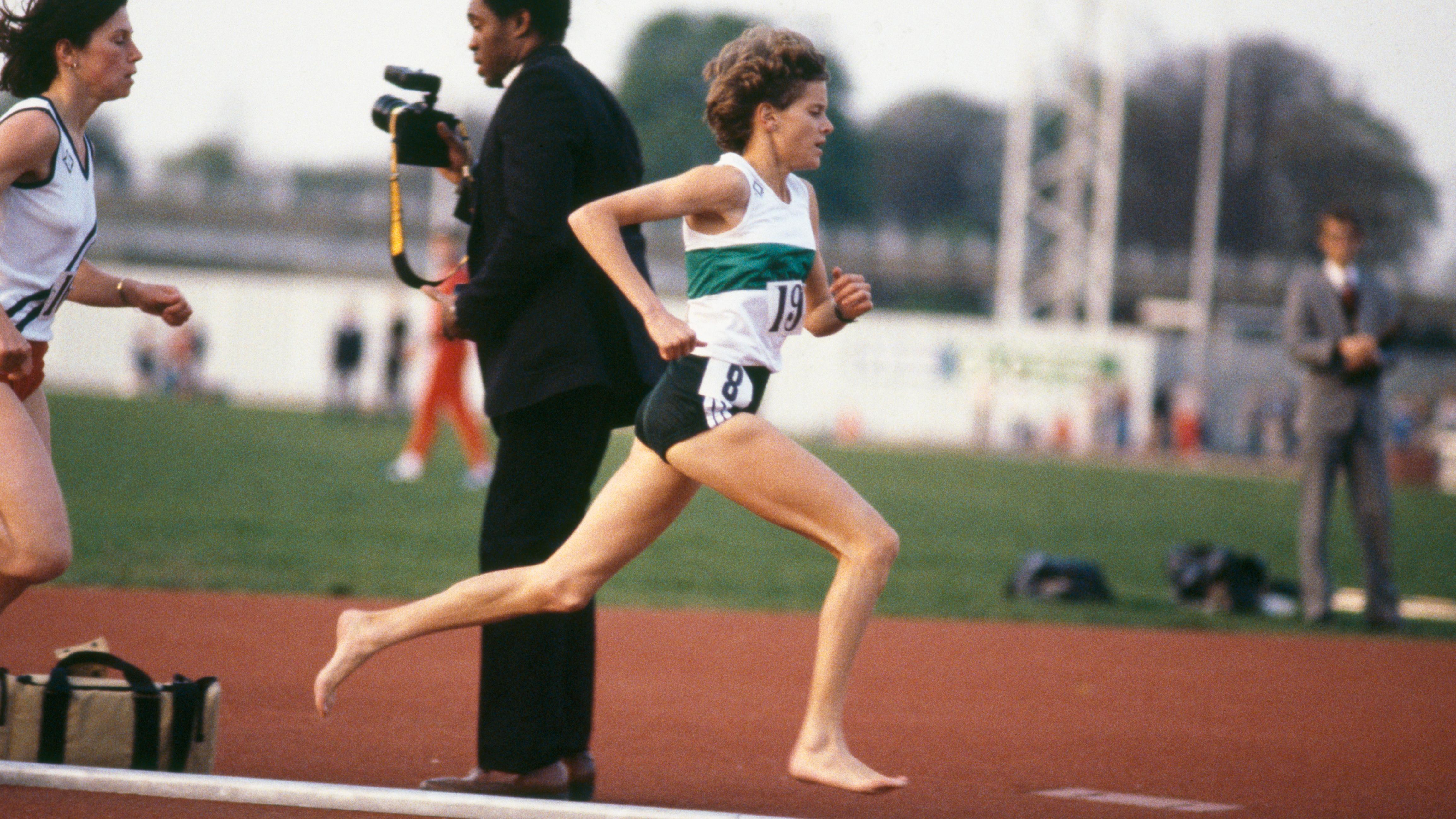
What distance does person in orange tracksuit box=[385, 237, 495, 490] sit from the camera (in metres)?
15.9

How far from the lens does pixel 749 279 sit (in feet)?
13.5

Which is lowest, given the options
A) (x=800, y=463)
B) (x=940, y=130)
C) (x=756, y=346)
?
(x=800, y=463)

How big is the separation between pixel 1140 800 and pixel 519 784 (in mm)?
1810

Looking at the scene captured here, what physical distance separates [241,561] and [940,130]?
8449cm

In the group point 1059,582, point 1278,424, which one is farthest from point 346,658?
point 1278,424

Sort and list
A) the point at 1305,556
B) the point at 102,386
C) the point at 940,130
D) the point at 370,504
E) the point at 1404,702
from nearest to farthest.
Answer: the point at 1404,702
the point at 1305,556
the point at 370,504
the point at 102,386
the point at 940,130

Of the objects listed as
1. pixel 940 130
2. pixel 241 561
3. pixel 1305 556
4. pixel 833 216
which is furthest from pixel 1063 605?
pixel 940 130

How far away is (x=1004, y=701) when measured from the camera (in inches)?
266

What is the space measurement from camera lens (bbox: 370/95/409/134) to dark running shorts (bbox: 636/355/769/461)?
1273mm

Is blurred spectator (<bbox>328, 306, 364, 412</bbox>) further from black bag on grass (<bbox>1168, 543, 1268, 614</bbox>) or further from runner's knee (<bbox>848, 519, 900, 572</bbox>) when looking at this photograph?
runner's knee (<bbox>848, 519, 900, 572</bbox>)

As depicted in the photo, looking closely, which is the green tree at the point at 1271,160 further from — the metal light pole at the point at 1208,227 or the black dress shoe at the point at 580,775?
the black dress shoe at the point at 580,775

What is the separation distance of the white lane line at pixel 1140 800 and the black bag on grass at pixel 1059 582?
5.63m

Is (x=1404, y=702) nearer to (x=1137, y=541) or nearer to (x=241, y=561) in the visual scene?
(x=241, y=561)

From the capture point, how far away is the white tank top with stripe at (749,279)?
411 centimetres
